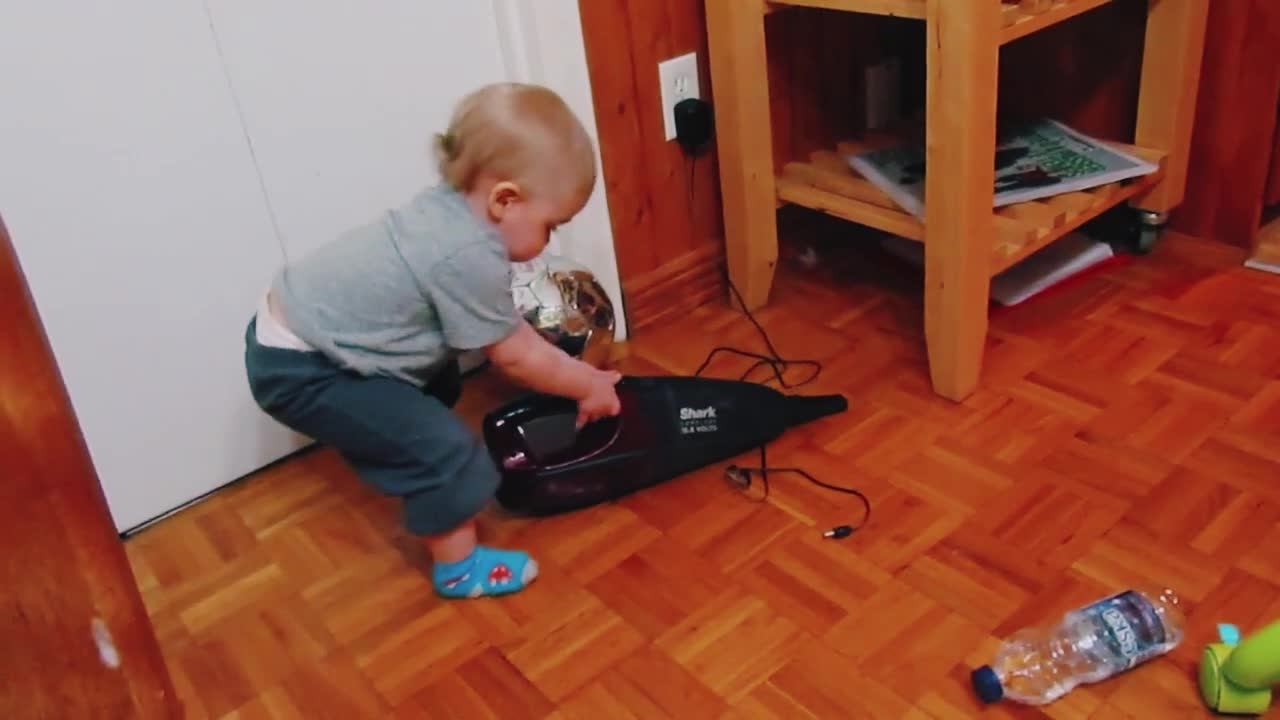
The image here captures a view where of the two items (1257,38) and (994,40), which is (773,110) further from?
(1257,38)

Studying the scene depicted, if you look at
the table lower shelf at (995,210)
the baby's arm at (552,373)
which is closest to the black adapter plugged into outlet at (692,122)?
the table lower shelf at (995,210)

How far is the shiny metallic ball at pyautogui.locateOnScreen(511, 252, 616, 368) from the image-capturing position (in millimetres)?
1382

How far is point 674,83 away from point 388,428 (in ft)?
2.24

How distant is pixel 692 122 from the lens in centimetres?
158

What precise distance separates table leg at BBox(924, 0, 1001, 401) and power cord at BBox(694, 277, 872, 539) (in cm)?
19

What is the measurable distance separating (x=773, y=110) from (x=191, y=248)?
83 centimetres

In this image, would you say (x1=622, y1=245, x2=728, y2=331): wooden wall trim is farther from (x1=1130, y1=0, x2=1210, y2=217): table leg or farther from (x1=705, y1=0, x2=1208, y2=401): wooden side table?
(x1=1130, y1=0, x2=1210, y2=217): table leg

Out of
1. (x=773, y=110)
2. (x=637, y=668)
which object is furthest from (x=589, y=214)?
(x=637, y=668)

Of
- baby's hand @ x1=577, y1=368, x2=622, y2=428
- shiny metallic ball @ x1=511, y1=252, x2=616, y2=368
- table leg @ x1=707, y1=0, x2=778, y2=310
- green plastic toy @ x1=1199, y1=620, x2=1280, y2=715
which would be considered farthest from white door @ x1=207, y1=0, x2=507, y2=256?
green plastic toy @ x1=1199, y1=620, x2=1280, y2=715

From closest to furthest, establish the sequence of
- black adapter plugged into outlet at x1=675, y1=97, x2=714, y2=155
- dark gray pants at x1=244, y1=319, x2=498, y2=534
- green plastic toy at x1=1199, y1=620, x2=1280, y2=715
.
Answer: green plastic toy at x1=1199, y1=620, x2=1280, y2=715, dark gray pants at x1=244, y1=319, x2=498, y2=534, black adapter plugged into outlet at x1=675, y1=97, x2=714, y2=155

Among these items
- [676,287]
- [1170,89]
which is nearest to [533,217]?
[676,287]

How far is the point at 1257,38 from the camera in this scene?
59.2 inches

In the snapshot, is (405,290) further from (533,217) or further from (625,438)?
(625,438)

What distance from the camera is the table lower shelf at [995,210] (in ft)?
4.60
